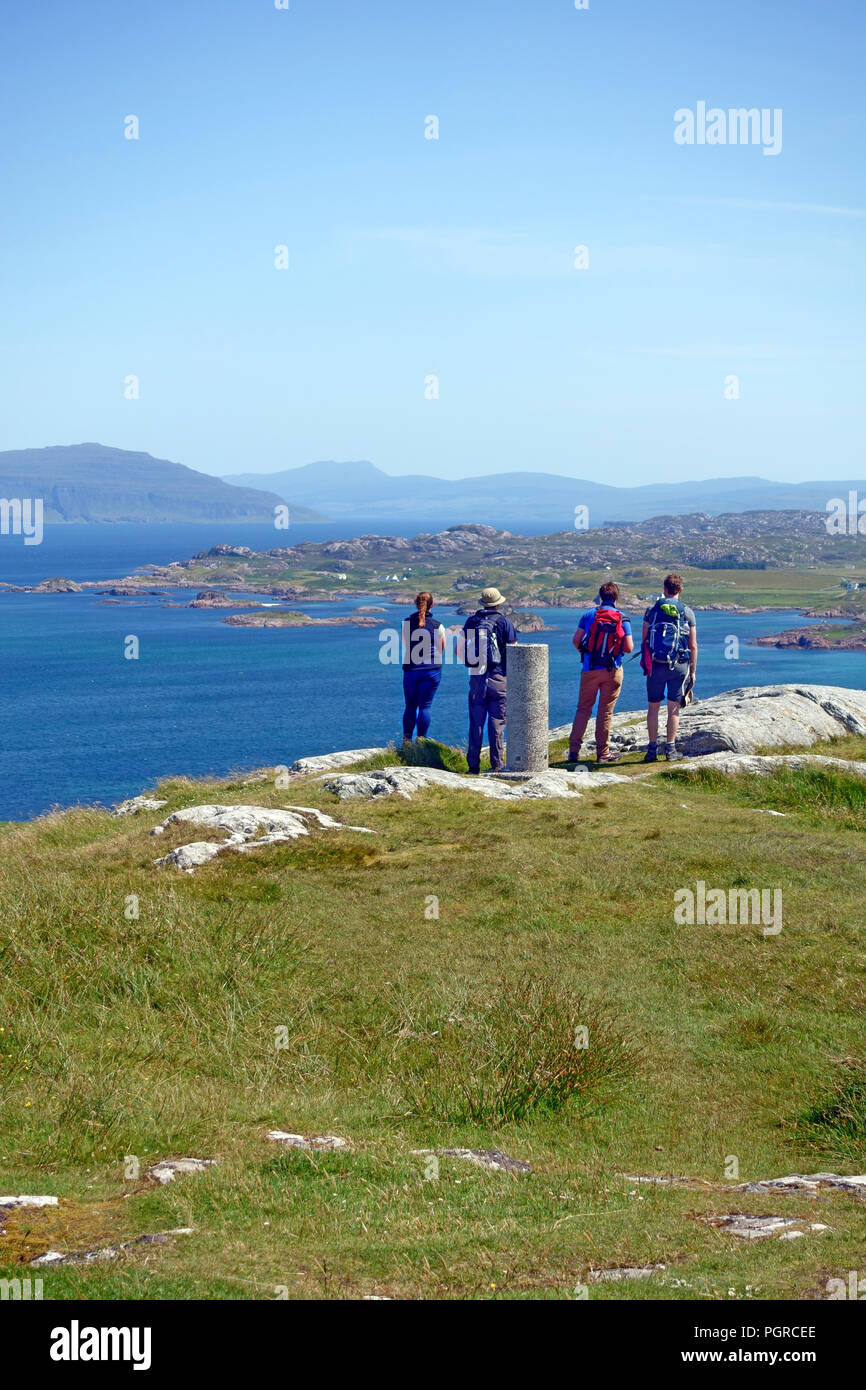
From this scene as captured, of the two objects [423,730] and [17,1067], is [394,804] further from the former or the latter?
[17,1067]

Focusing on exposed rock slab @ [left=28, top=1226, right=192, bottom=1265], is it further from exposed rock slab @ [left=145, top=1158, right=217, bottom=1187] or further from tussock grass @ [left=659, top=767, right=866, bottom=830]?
tussock grass @ [left=659, top=767, right=866, bottom=830]

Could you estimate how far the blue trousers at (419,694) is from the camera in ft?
64.1

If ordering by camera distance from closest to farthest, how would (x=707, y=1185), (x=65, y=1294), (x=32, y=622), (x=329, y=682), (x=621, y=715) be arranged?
(x=65, y=1294) → (x=707, y=1185) → (x=621, y=715) → (x=329, y=682) → (x=32, y=622)

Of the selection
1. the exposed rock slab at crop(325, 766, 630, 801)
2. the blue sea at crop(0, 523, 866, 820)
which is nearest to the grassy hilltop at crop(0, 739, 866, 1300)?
the exposed rock slab at crop(325, 766, 630, 801)

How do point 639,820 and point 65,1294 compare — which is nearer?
point 65,1294

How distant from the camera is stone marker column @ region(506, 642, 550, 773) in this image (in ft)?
64.1

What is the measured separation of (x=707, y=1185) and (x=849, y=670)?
4834 inches

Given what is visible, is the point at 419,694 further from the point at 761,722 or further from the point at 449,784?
the point at 761,722

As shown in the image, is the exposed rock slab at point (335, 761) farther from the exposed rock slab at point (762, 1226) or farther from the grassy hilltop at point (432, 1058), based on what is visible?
the exposed rock slab at point (762, 1226)

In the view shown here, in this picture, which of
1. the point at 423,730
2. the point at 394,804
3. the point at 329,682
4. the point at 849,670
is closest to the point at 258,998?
the point at 394,804

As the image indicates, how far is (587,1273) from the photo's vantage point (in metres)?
5.50

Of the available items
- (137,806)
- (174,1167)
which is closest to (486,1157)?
(174,1167)

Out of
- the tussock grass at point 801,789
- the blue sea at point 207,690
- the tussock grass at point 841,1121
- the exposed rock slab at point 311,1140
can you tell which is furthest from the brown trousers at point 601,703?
the blue sea at point 207,690

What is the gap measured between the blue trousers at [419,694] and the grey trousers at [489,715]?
0.73 meters
